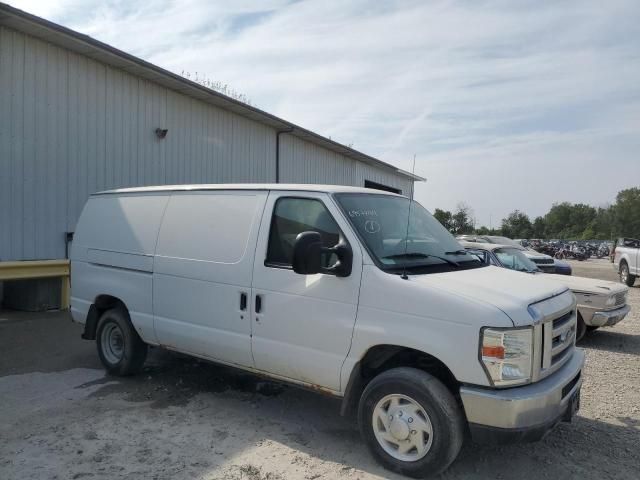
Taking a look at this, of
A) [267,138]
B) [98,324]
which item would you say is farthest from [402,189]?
[98,324]

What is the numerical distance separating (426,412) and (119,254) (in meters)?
3.79

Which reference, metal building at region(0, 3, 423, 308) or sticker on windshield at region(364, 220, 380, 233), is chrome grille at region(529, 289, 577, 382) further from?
metal building at region(0, 3, 423, 308)

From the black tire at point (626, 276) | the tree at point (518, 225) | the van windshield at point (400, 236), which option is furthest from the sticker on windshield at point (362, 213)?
the tree at point (518, 225)

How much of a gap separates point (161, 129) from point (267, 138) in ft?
14.4

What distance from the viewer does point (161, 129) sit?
1168 centimetres

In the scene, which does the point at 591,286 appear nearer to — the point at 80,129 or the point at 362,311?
the point at 362,311

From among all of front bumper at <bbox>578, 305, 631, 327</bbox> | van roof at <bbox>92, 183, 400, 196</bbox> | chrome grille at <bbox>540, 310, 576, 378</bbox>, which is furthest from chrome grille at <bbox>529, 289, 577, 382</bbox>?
front bumper at <bbox>578, 305, 631, 327</bbox>

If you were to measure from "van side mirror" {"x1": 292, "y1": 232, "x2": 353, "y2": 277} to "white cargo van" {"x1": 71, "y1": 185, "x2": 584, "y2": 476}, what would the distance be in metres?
0.01

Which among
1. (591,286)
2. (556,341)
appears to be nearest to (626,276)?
(591,286)

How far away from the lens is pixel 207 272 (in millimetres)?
4848

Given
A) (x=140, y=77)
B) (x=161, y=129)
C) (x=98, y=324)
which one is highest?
(x=140, y=77)

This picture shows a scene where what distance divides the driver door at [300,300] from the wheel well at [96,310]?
7.75ft

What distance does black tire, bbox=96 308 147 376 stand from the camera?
224 inches

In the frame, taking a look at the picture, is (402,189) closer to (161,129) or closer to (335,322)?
(161,129)
